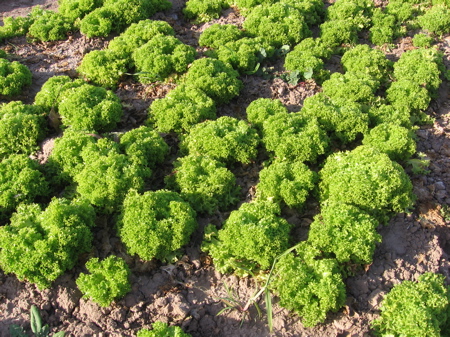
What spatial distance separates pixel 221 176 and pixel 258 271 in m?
1.52

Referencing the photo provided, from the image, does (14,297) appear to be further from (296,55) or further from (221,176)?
(296,55)

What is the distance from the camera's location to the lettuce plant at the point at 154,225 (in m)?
5.49

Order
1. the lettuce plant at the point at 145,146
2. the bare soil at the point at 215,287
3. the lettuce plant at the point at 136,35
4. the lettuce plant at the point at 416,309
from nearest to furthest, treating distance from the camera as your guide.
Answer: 1. the lettuce plant at the point at 416,309
2. the bare soil at the point at 215,287
3. the lettuce plant at the point at 145,146
4. the lettuce plant at the point at 136,35

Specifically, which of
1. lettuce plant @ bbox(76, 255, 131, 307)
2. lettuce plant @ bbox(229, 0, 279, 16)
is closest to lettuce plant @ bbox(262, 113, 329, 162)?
lettuce plant @ bbox(76, 255, 131, 307)

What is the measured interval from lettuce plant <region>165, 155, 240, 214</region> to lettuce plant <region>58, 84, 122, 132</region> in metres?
1.66

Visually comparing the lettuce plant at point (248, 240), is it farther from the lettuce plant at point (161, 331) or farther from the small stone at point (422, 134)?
the small stone at point (422, 134)

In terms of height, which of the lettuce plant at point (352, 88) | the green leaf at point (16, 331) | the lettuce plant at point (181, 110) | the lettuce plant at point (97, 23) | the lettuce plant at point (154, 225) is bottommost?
the green leaf at point (16, 331)

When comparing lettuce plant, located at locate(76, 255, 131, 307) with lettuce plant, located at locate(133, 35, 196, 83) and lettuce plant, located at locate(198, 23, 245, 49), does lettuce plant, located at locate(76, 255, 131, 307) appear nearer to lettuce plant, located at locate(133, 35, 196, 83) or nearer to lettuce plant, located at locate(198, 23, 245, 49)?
lettuce plant, located at locate(133, 35, 196, 83)

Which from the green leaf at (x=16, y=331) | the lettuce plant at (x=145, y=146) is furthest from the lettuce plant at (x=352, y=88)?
the green leaf at (x=16, y=331)

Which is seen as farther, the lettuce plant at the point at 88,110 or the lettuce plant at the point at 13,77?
the lettuce plant at the point at 13,77

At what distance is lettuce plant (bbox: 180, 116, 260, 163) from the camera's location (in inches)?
262

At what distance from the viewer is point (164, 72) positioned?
323 inches

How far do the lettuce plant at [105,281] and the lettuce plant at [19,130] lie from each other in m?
2.69

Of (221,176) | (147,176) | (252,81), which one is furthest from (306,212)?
(252,81)
